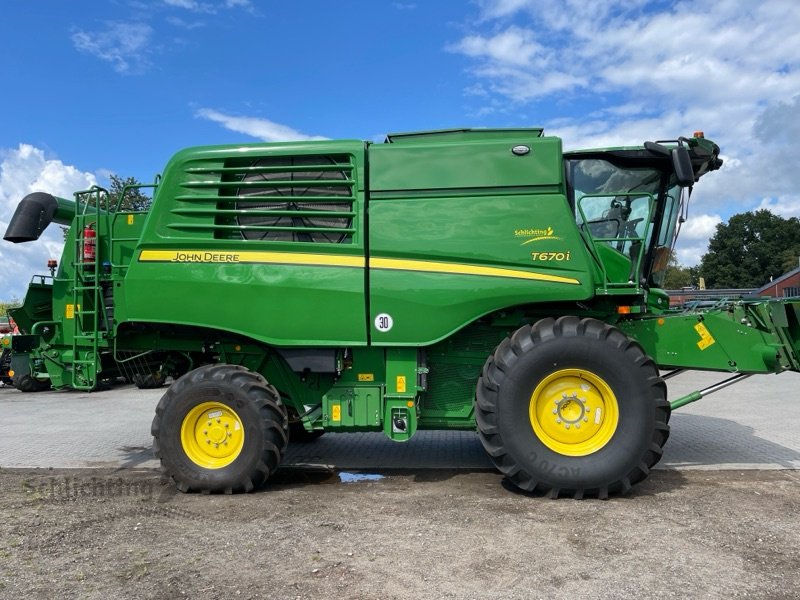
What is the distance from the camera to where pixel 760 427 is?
836 centimetres

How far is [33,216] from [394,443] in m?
4.82

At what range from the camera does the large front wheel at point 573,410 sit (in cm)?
512

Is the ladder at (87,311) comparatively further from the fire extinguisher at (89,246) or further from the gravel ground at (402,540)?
the gravel ground at (402,540)

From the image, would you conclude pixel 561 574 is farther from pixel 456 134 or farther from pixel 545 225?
pixel 456 134

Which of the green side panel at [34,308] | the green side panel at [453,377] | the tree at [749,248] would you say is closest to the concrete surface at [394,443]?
the green side panel at [453,377]

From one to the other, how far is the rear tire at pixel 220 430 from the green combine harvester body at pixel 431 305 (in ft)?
0.06

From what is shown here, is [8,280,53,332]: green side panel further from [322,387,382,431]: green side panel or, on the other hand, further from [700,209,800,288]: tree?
[700,209,800,288]: tree

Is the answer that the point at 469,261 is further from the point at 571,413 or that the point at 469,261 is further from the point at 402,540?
the point at 402,540

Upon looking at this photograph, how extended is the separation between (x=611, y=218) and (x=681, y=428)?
4084 millimetres

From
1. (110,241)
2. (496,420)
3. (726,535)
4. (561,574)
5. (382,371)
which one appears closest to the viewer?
(561,574)

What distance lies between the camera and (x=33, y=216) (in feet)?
21.4

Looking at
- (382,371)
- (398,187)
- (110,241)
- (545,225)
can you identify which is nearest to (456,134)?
(398,187)

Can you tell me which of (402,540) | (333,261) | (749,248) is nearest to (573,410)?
(402,540)

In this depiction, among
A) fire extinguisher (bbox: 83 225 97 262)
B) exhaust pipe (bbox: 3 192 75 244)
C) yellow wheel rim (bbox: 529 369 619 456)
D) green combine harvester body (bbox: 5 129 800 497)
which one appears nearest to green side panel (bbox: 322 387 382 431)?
green combine harvester body (bbox: 5 129 800 497)
